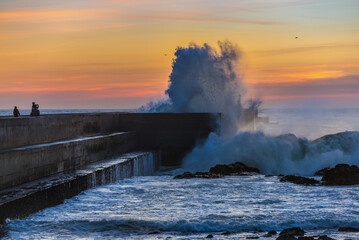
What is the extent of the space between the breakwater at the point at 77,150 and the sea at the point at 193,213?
283 mm

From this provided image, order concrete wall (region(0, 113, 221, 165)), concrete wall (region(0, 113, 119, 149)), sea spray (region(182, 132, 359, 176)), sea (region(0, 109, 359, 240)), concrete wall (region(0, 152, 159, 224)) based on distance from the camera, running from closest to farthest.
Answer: sea (region(0, 109, 359, 240))
concrete wall (region(0, 152, 159, 224))
concrete wall (region(0, 113, 119, 149))
sea spray (region(182, 132, 359, 176))
concrete wall (region(0, 113, 221, 165))

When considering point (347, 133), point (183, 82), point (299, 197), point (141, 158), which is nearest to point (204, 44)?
point (183, 82)

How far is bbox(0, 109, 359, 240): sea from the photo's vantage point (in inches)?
284

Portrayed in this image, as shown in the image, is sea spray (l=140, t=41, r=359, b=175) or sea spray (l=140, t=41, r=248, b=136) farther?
sea spray (l=140, t=41, r=248, b=136)

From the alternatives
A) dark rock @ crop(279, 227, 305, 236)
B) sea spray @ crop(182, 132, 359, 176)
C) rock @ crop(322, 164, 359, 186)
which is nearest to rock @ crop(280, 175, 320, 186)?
rock @ crop(322, 164, 359, 186)

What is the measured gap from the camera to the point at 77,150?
39.2ft

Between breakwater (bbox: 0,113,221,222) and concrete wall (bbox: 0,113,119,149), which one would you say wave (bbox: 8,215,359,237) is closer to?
breakwater (bbox: 0,113,221,222)

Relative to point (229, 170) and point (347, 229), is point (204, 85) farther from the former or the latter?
point (347, 229)

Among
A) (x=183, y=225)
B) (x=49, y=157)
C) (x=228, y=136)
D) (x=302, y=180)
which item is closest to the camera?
(x=183, y=225)

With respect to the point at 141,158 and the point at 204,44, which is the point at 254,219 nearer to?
the point at 141,158

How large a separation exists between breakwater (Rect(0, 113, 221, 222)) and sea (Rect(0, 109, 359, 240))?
0.28 m

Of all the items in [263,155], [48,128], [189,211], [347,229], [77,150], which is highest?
[48,128]

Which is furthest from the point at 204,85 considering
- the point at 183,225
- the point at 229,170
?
the point at 183,225

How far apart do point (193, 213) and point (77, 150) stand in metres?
4.32
